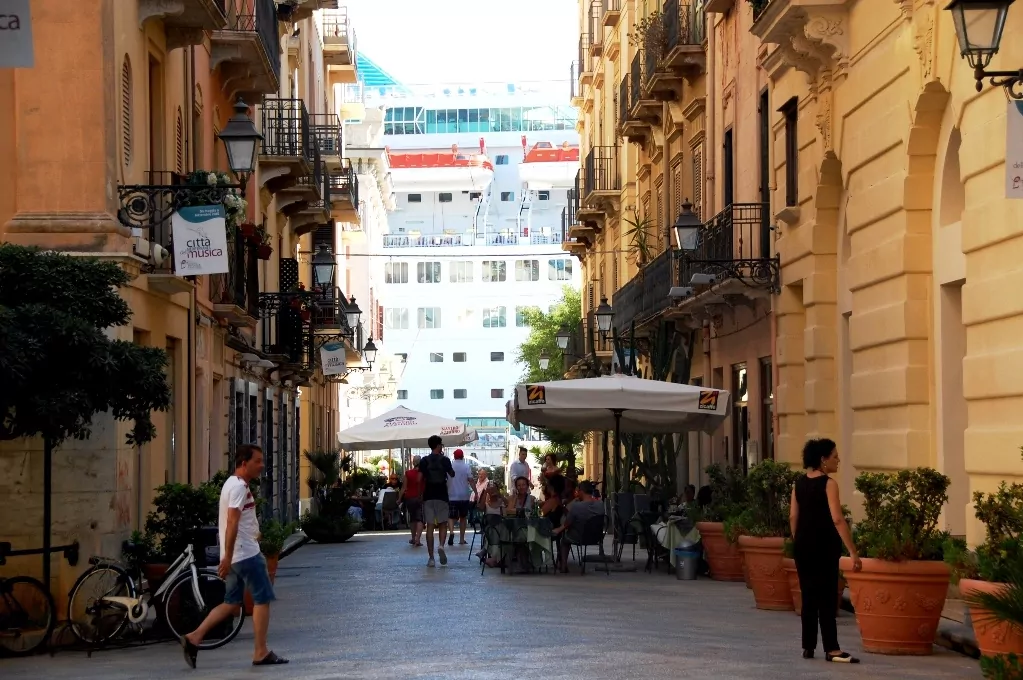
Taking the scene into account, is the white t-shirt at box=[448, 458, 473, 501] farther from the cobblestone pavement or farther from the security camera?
the cobblestone pavement

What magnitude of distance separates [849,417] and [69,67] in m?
9.53

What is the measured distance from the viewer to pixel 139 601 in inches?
561

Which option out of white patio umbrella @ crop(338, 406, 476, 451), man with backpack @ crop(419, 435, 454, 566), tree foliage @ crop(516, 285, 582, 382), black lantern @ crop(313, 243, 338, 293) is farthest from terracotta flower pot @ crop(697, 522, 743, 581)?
tree foliage @ crop(516, 285, 582, 382)

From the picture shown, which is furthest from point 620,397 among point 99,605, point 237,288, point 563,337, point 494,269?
point 494,269

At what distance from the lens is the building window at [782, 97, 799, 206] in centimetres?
2234

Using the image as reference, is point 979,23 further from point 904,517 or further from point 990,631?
point 990,631

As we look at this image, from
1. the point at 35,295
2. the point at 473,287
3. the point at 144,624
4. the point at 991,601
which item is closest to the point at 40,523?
the point at 144,624

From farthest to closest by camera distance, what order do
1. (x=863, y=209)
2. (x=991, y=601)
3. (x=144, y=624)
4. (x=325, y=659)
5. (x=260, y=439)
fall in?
(x=260, y=439) < (x=863, y=209) < (x=144, y=624) < (x=325, y=659) < (x=991, y=601)

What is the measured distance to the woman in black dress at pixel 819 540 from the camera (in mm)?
12484

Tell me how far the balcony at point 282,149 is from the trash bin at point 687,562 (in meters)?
13.9

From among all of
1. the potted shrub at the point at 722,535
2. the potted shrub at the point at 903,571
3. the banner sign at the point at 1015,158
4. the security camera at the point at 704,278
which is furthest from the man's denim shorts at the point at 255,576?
the security camera at the point at 704,278

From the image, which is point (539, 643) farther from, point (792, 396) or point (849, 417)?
point (792, 396)

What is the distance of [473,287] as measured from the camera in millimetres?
120500

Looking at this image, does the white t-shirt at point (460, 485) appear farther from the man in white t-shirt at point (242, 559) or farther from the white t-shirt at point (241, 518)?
the white t-shirt at point (241, 518)
